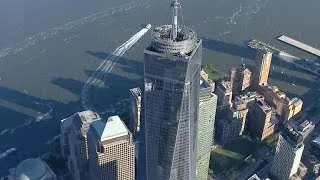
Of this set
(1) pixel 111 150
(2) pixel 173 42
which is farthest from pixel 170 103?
(1) pixel 111 150

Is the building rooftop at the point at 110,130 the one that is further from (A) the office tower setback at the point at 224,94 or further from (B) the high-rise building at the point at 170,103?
(A) the office tower setback at the point at 224,94

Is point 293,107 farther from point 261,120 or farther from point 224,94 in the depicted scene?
point 224,94

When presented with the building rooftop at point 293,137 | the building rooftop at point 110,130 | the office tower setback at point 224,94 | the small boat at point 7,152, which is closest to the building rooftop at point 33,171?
the small boat at point 7,152

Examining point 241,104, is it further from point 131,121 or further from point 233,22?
point 233,22

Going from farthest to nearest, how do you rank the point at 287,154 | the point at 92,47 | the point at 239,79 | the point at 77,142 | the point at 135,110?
the point at 92,47
the point at 239,79
the point at 135,110
the point at 287,154
the point at 77,142

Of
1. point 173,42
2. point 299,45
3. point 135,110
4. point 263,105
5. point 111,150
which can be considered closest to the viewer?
point 173,42

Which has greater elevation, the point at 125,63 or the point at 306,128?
the point at 125,63

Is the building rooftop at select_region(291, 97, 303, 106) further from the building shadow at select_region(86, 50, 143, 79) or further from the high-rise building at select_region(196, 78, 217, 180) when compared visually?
the building shadow at select_region(86, 50, 143, 79)

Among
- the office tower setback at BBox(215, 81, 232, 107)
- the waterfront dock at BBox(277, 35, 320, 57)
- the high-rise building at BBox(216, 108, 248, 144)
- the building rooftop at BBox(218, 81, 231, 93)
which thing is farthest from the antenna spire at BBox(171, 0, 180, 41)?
the waterfront dock at BBox(277, 35, 320, 57)
